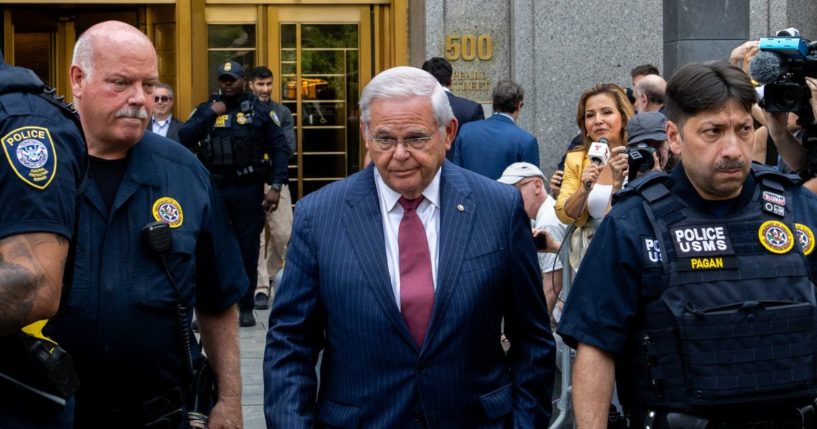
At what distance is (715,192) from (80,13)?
11.2 m

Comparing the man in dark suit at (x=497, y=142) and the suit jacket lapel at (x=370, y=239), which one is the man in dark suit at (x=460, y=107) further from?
the suit jacket lapel at (x=370, y=239)

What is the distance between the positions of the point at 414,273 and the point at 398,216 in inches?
8.3

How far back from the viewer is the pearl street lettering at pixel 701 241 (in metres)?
4.07

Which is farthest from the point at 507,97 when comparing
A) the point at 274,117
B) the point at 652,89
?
the point at 274,117

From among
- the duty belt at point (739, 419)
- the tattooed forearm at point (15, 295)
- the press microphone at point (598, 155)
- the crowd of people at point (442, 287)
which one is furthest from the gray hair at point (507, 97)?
the tattooed forearm at point (15, 295)

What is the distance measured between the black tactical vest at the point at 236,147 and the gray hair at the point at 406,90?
7018mm

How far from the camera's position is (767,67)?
4.77 m

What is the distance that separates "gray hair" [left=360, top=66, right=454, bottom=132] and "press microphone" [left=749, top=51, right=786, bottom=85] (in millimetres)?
1243

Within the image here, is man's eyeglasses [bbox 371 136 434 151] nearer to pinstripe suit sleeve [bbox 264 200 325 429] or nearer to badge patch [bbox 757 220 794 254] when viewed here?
pinstripe suit sleeve [bbox 264 200 325 429]

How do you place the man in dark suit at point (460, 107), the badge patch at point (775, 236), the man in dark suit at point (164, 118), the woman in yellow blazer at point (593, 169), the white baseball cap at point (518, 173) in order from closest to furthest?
the badge patch at point (775, 236) → the woman in yellow blazer at point (593, 169) → the white baseball cap at point (518, 173) → the man in dark suit at point (460, 107) → the man in dark suit at point (164, 118)

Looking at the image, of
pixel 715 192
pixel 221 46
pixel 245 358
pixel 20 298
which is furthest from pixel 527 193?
pixel 221 46

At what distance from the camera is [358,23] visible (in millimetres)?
14336

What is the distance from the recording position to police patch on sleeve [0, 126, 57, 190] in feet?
11.4

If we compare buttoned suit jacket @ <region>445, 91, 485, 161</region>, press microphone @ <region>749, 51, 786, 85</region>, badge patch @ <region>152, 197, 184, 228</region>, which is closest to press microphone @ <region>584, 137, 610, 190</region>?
press microphone @ <region>749, 51, 786, 85</region>
